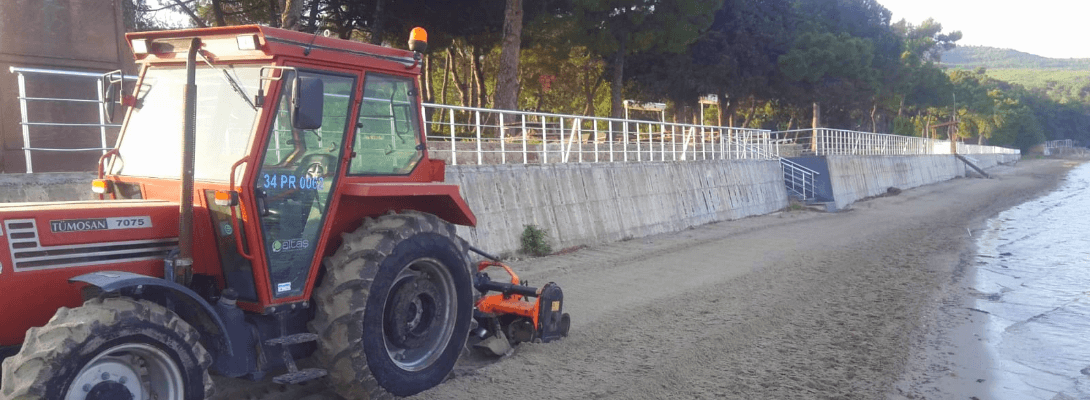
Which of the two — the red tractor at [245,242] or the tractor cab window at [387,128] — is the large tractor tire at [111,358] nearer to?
the red tractor at [245,242]

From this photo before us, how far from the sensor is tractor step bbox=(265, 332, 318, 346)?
4.66 m

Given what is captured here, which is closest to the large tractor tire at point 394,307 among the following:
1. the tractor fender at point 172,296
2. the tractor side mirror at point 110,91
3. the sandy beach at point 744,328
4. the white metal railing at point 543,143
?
the sandy beach at point 744,328

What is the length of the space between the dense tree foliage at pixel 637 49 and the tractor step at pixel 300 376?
956 cm

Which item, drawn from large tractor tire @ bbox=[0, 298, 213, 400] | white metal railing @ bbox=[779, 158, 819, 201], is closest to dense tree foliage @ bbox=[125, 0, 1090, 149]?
white metal railing @ bbox=[779, 158, 819, 201]

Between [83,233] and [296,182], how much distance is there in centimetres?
116

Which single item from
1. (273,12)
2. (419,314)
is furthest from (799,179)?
→ (419,314)

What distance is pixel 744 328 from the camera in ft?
26.6

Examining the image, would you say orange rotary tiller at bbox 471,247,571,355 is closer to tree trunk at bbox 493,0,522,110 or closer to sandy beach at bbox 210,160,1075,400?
sandy beach at bbox 210,160,1075,400

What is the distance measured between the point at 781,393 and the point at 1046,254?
47.4 ft

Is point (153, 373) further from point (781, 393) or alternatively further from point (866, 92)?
point (866, 92)

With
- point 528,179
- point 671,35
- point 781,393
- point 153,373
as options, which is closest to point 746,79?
point 671,35

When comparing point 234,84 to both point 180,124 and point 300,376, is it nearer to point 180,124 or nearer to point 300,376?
point 180,124

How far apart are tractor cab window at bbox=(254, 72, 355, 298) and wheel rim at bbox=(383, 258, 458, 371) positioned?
0.64m

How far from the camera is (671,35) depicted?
2927 cm
